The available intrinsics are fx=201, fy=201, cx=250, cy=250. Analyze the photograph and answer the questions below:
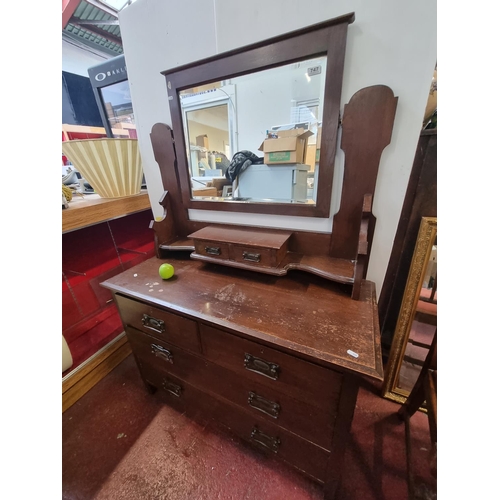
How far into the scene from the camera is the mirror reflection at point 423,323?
2.92 feet

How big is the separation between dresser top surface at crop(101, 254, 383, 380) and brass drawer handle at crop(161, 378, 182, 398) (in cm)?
51

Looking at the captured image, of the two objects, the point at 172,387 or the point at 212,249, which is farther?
the point at 172,387

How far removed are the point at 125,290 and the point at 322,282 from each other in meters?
0.79

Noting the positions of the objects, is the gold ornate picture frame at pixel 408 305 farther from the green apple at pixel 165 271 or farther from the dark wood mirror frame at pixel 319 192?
the green apple at pixel 165 271

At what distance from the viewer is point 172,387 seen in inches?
39.2

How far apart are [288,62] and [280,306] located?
0.84 meters

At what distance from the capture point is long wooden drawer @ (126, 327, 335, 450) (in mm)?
653

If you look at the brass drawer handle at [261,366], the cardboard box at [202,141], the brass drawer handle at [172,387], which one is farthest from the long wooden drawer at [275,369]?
the cardboard box at [202,141]

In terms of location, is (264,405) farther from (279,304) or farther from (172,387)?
(172,387)

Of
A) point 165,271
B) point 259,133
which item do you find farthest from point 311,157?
point 165,271

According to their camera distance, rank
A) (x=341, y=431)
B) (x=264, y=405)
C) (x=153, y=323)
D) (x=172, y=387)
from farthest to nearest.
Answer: (x=172, y=387) < (x=153, y=323) < (x=264, y=405) < (x=341, y=431)

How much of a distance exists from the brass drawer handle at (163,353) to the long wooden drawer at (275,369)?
239 mm
